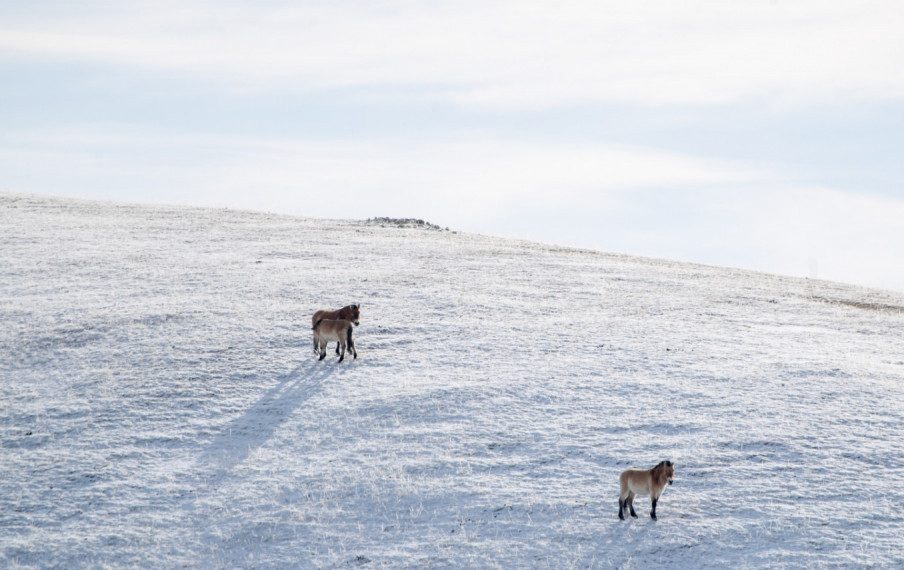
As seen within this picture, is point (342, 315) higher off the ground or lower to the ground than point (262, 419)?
higher

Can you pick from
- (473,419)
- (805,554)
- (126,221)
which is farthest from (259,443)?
(126,221)

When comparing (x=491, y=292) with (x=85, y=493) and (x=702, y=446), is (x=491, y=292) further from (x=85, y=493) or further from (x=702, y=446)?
(x=85, y=493)

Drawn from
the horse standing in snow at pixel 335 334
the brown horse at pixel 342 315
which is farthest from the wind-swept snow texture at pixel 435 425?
the brown horse at pixel 342 315

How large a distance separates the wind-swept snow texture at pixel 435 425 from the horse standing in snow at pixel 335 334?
458 millimetres

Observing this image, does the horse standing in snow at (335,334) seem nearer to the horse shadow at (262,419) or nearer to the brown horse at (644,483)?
the horse shadow at (262,419)

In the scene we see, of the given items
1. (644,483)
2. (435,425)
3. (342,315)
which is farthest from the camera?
(342,315)

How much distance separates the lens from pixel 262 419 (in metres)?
19.9

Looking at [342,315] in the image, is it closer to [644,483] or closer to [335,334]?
[335,334]

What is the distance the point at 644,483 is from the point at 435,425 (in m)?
5.52

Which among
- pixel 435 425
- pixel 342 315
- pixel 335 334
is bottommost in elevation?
pixel 435 425

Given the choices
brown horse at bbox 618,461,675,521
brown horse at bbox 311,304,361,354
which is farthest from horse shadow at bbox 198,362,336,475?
brown horse at bbox 618,461,675,521

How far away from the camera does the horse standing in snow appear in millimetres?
23234

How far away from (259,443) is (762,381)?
12960 millimetres

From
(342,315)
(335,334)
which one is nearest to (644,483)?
(335,334)
